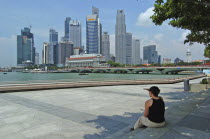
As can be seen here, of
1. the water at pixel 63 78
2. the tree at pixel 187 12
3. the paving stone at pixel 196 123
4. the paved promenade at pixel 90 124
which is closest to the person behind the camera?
the paved promenade at pixel 90 124

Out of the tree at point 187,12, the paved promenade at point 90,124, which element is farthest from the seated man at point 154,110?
the tree at point 187,12

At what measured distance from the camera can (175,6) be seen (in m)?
6.46

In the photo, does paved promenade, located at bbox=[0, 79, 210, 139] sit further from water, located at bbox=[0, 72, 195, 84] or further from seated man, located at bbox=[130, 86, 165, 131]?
water, located at bbox=[0, 72, 195, 84]

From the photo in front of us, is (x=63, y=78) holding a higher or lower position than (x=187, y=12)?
lower

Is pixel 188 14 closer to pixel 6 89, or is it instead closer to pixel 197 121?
pixel 197 121

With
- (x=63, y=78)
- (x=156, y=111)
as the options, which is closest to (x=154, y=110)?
(x=156, y=111)

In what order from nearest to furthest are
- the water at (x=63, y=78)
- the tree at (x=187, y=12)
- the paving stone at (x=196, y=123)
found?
the paving stone at (x=196, y=123)
the tree at (x=187, y=12)
the water at (x=63, y=78)

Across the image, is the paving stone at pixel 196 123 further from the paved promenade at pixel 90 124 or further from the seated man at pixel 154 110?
the seated man at pixel 154 110

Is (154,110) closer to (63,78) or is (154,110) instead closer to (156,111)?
(156,111)

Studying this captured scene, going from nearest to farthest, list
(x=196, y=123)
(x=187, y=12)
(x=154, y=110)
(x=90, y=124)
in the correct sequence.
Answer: (x=154, y=110)
(x=196, y=123)
(x=90, y=124)
(x=187, y=12)

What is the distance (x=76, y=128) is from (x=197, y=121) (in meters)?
3.89

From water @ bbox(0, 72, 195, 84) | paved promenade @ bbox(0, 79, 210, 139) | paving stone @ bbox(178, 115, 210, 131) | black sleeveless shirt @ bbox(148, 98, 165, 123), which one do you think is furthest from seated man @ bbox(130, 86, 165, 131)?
water @ bbox(0, 72, 195, 84)

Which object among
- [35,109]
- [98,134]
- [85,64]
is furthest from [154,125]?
[85,64]

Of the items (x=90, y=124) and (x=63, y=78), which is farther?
(x=63, y=78)
